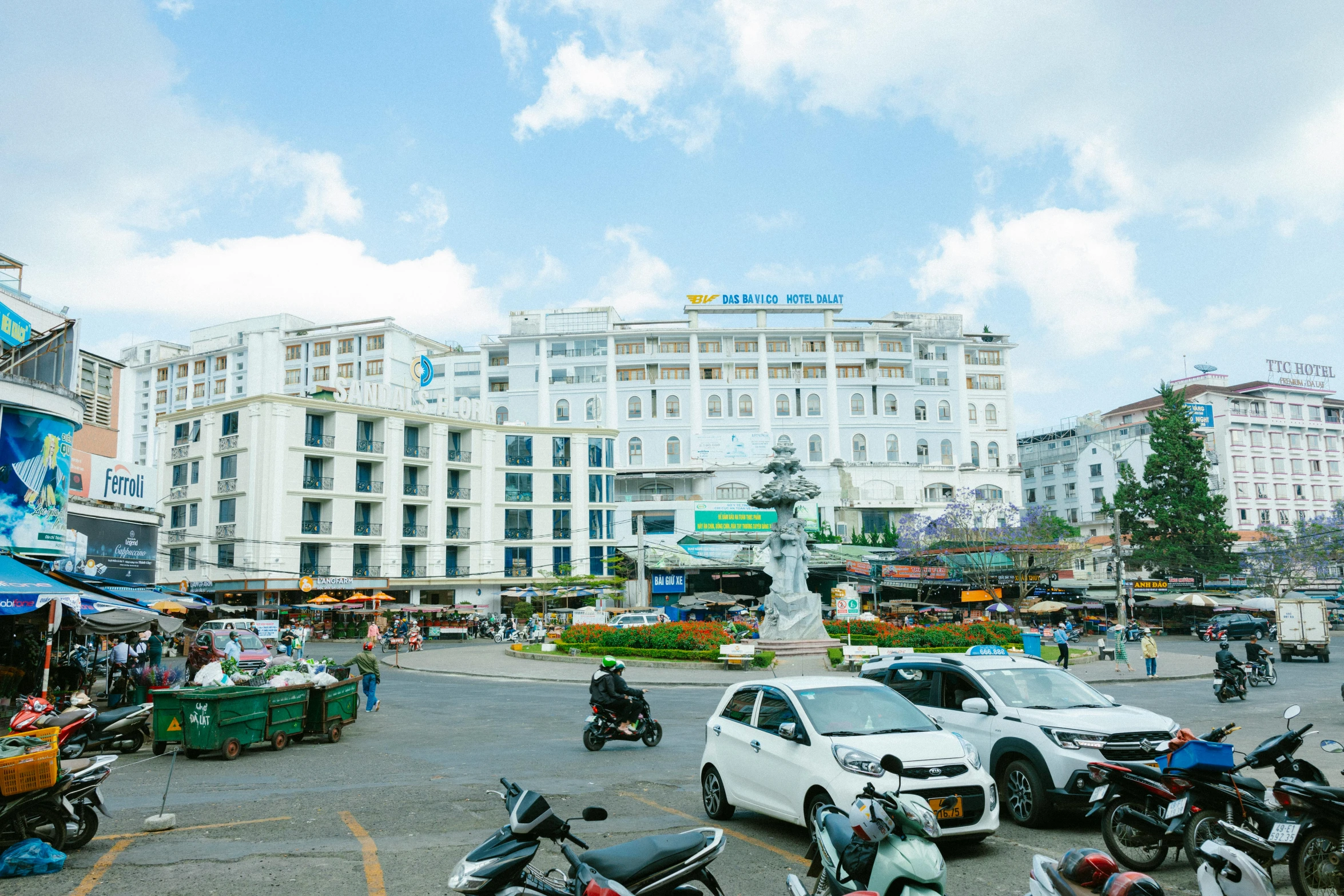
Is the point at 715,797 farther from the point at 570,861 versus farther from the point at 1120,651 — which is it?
the point at 1120,651

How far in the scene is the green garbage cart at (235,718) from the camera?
13938 millimetres

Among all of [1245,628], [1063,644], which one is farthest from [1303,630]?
[1245,628]

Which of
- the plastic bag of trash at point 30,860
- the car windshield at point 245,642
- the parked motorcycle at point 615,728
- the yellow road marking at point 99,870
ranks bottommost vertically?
the parked motorcycle at point 615,728

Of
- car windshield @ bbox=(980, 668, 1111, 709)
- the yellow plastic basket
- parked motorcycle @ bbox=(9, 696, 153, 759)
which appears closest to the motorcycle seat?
car windshield @ bbox=(980, 668, 1111, 709)

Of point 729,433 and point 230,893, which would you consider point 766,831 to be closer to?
point 230,893

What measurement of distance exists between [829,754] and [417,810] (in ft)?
15.5

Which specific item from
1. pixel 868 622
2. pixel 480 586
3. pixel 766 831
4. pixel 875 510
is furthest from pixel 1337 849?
pixel 875 510

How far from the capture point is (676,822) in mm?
9266

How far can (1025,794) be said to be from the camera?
29.9 ft

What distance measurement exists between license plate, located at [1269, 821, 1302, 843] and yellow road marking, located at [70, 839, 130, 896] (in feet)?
28.8

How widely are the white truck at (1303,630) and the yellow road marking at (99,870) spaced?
3610cm

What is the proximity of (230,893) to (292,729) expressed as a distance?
28.7 feet

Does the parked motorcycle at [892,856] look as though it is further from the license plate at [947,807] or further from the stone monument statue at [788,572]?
the stone monument statue at [788,572]

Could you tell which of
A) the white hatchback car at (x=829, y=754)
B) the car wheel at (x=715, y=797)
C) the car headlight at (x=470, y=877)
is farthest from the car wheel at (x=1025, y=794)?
the car headlight at (x=470, y=877)
